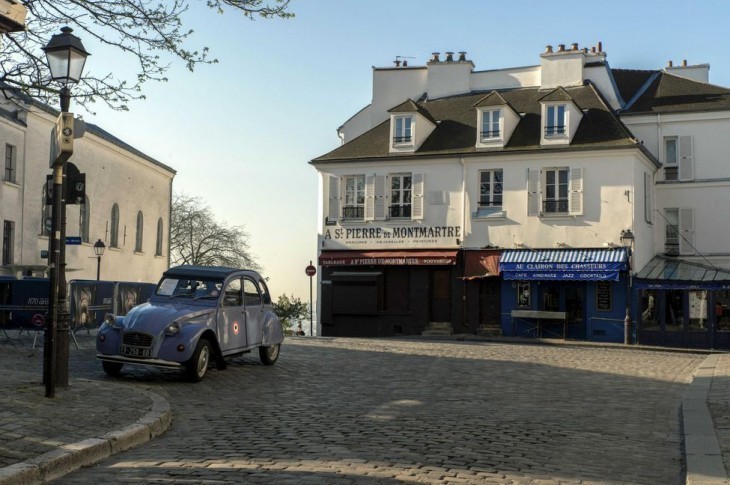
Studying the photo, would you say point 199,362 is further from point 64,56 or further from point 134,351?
point 64,56

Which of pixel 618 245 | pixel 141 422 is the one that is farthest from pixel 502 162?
pixel 141 422

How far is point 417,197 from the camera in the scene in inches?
1305

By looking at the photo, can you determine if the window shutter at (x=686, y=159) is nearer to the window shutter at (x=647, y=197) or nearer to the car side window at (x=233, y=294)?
the window shutter at (x=647, y=197)

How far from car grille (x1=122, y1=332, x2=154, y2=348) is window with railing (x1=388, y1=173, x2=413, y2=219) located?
21.3m

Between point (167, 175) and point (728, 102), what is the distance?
3337 cm

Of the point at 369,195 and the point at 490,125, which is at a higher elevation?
the point at 490,125

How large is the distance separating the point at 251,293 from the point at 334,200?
19512 millimetres

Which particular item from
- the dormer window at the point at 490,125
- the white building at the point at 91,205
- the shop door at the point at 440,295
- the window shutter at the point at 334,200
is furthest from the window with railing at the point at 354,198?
the white building at the point at 91,205

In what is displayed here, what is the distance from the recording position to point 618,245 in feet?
98.6

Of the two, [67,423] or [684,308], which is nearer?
[67,423]

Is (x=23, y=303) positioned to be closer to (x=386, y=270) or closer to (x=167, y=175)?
(x=386, y=270)

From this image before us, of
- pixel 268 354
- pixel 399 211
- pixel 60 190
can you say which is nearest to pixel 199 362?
pixel 268 354

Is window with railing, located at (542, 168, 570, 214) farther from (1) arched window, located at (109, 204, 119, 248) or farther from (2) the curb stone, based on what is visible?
(1) arched window, located at (109, 204, 119, 248)

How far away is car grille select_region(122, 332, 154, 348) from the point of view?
41.4 ft
